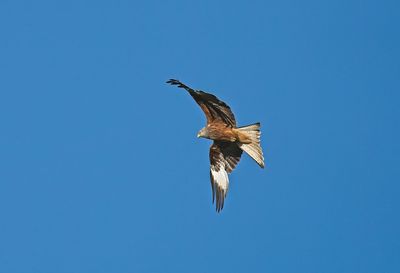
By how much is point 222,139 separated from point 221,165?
3.74 feet

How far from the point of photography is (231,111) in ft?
54.1

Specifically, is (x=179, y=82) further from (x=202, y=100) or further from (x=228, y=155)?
(x=228, y=155)

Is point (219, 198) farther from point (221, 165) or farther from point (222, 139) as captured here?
point (222, 139)

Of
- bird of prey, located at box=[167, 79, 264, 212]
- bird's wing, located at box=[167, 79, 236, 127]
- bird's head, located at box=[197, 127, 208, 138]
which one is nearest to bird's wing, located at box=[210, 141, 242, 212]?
bird of prey, located at box=[167, 79, 264, 212]

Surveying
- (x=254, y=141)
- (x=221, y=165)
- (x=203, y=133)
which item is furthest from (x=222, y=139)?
(x=221, y=165)

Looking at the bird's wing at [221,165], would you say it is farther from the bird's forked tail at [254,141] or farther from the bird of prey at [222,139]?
the bird's forked tail at [254,141]

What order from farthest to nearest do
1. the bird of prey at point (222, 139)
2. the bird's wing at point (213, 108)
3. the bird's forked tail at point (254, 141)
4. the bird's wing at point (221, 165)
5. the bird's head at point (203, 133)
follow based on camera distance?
1. the bird's wing at point (221, 165)
2. the bird's head at point (203, 133)
3. the bird's forked tail at point (254, 141)
4. the bird of prey at point (222, 139)
5. the bird's wing at point (213, 108)

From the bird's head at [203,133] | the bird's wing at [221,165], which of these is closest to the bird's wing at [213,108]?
the bird's head at [203,133]

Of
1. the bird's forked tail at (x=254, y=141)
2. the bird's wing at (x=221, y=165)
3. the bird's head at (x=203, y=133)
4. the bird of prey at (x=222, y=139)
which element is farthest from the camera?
the bird's wing at (x=221, y=165)

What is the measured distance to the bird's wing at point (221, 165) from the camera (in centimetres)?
1788

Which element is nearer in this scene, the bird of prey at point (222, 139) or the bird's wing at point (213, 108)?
the bird's wing at point (213, 108)

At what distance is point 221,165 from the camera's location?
18.1 meters

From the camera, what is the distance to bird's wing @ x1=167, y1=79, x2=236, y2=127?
16.2m

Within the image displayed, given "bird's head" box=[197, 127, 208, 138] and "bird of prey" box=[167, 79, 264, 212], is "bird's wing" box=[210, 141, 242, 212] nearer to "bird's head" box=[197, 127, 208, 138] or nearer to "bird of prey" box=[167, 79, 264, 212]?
"bird of prey" box=[167, 79, 264, 212]
